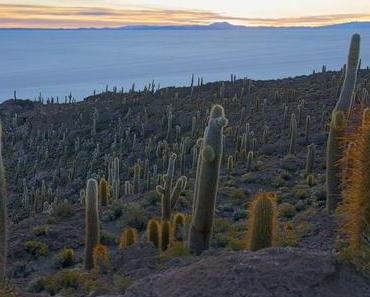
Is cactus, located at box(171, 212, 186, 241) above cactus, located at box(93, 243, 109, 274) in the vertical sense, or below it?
above

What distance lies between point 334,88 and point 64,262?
30287 mm

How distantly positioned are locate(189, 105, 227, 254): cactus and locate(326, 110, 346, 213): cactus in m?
2.84

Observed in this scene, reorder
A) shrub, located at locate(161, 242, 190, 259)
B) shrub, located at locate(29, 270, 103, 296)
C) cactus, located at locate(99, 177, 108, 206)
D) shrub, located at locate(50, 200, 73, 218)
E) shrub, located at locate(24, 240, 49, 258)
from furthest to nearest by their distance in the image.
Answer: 1. cactus, located at locate(99, 177, 108, 206)
2. shrub, located at locate(50, 200, 73, 218)
3. shrub, located at locate(24, 240, 49, 258)
4. shrub, located at locate(161, 242, 190, 259)
5. shrub, located at locate(29, 270, 103, 296)

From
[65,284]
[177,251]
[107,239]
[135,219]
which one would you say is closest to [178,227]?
[107,239]

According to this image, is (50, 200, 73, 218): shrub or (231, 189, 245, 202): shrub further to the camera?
(50, 200, 73, 218): shrub

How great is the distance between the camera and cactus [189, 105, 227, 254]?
12.9 m

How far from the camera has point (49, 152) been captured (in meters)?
47.5

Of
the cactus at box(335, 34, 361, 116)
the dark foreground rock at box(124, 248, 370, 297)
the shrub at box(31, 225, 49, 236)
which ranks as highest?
the cactus at box(335, 34, 361, 116)

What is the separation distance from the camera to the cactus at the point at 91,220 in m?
14.9

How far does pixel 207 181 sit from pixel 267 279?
199 inches

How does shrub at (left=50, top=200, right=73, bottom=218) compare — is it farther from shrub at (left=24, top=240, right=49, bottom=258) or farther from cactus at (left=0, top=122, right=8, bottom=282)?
cactus at (left=0, top=122, right=8, bottom=282)

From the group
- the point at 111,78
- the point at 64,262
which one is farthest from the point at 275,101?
the point at 111,78

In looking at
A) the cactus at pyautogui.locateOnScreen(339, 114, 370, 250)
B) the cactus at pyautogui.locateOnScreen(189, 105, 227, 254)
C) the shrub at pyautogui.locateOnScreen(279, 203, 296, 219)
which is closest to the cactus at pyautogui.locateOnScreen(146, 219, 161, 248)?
the cactus at pyautogui.locateOnScreen(189, 105, 227, 254)

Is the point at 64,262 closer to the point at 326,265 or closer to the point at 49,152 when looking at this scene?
the point at 326,265
